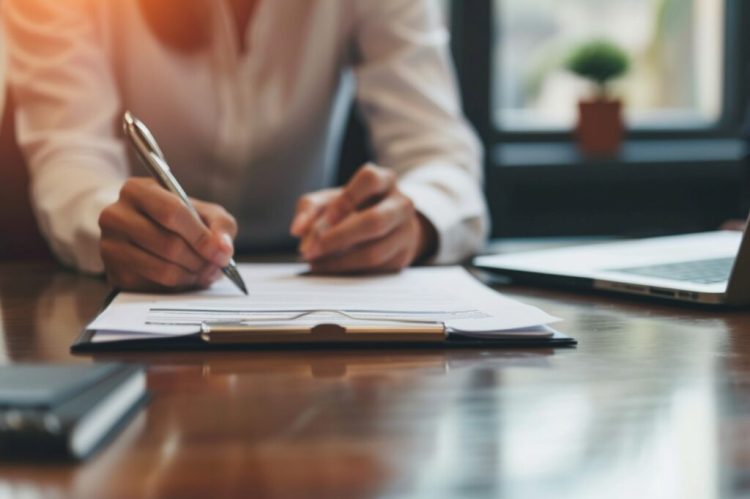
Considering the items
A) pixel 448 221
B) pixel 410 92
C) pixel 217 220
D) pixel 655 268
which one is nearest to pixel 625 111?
pixel 410 92

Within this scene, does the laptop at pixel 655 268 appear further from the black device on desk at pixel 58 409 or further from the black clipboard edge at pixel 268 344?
the black device on desk at pixel 58 409

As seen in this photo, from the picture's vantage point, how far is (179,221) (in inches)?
33.2

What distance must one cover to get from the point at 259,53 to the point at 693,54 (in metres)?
1.65

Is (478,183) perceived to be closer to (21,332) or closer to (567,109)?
(21,332)

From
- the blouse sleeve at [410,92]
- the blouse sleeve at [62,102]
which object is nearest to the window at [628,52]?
the blouse sleeve at [410,92]

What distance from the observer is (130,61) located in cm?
153

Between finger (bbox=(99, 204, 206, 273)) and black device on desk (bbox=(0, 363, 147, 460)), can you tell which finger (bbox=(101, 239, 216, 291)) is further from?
black device on desk (bbox=(0, 363, 147, 460))

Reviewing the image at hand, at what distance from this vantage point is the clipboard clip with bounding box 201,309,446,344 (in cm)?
67

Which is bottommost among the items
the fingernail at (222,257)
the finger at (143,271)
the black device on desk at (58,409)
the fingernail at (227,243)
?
the finger at (143,271)

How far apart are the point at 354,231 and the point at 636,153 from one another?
1.84 meters

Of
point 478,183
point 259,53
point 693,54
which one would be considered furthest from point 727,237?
point 693,54

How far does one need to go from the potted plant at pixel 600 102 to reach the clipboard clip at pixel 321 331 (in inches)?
73.4

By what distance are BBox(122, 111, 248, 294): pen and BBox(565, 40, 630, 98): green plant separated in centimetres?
174

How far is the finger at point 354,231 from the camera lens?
97cm
